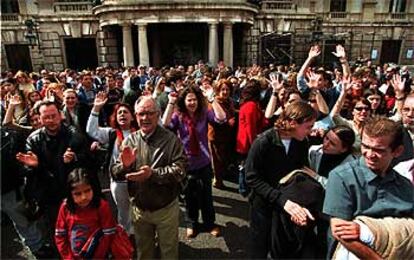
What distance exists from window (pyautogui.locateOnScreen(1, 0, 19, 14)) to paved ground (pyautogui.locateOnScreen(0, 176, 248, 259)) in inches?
893

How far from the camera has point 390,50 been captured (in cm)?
2595

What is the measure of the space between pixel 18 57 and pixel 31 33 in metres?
3.99

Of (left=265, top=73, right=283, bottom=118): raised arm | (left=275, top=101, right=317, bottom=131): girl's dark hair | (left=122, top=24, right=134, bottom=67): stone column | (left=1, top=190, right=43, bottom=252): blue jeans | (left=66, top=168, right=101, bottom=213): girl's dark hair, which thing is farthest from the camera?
(left=122, top=24, right=134, bottom=67): stone column

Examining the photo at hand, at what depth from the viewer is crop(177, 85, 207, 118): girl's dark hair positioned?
161 inches

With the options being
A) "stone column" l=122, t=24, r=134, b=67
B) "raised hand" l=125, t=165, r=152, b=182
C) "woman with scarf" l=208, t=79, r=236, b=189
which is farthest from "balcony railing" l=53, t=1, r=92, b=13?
"raised hand" l=125, t=165, r=152, b=182

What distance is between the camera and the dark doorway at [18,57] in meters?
23.0

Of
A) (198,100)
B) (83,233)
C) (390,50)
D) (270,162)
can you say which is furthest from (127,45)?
(390,50)

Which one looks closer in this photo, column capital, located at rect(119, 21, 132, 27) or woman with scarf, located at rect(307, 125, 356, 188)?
woman with scarf, located at rect(307, 125, 356, 188)

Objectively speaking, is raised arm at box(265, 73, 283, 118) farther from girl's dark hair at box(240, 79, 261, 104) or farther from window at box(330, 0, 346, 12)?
window at box(330, 0, 346, 12)

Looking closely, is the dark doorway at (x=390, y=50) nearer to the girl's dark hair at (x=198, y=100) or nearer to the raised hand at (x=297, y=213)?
the girl's dark hair at (x=198, y=100)

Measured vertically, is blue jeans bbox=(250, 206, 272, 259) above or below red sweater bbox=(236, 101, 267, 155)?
below

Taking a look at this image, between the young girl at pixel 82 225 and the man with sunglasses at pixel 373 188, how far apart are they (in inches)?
76.1

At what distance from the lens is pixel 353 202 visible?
1996mm

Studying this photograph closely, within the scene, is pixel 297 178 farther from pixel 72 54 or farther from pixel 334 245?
pixel 72 54
